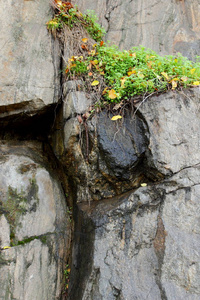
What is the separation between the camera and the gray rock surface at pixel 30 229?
9.34 feet

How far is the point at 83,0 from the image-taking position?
174 inches

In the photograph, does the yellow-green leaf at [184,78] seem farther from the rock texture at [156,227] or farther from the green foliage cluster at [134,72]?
the rock texture at [156,227]

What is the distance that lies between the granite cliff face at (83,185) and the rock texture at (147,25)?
1233 millimetres

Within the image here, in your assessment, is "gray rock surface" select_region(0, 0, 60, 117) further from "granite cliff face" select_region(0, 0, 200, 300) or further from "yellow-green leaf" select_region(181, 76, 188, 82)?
"yellow-green leaf" select_region(181, 76, 188, 82)

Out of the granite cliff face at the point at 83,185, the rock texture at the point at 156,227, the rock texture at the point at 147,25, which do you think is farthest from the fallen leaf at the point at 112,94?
the rock texture at the point at 147,25

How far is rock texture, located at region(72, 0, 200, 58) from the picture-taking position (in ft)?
14.6

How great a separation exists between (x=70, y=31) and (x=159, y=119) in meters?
2.02

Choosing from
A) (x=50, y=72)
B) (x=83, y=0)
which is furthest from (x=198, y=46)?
(x=50, y=72)

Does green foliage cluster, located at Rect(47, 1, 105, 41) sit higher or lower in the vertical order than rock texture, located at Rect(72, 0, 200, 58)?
lower

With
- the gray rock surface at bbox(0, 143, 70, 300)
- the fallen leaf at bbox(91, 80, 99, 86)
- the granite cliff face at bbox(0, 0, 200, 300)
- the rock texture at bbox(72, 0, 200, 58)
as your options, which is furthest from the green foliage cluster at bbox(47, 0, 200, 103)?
the gray rock surface at bbox(0, 143, 70, 300)

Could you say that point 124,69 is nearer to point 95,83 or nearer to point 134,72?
point 134,72

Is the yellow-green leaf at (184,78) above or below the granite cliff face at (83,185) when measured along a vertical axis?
above

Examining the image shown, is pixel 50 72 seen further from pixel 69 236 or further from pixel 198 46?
pixel 198 46

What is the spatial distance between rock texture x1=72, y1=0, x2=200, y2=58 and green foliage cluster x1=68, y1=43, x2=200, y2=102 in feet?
4.23
